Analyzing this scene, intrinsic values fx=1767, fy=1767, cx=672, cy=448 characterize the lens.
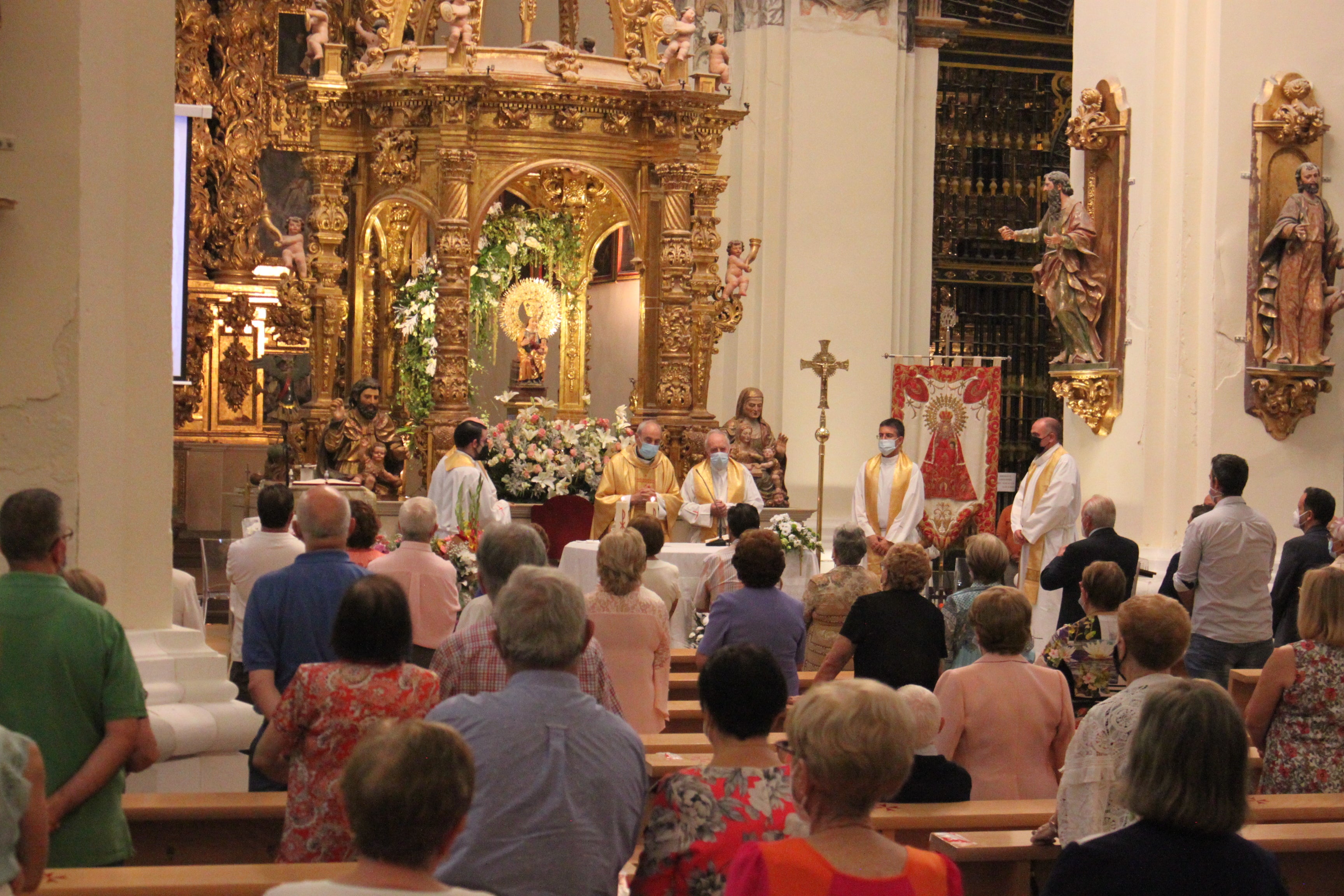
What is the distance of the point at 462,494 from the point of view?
1174 centimetres

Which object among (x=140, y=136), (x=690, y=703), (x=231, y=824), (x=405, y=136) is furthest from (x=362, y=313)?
(x=231, y=824)

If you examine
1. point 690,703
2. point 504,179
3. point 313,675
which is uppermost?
point 504,179

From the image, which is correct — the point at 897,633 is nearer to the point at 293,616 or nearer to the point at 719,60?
the point at 293,616

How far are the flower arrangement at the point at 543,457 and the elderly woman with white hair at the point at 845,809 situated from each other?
1051 cm

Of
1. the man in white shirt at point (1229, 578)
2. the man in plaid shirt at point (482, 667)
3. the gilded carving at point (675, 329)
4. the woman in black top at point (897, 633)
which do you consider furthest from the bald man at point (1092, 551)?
the gilded carving at point (675, 329)

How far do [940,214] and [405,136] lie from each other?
751cm

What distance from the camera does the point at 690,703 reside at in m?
7.84

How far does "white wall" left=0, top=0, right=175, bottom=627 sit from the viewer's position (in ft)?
18.1

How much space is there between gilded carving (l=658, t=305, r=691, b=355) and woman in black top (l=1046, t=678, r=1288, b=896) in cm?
1159

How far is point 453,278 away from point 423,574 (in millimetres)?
7223

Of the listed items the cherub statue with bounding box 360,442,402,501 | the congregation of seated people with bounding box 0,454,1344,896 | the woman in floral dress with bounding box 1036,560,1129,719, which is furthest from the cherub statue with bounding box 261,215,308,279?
the woman in floral dress with bounding box 1036,560,1129,719

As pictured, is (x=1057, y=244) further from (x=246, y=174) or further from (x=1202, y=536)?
(x=246, y=174)

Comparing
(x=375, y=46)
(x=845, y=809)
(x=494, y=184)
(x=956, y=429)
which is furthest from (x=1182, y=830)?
(x=375, y=46)

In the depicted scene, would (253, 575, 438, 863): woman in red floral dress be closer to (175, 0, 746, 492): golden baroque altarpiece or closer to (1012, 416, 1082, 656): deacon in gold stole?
(1012, 416, 1082, 656): deacon in gold stole
